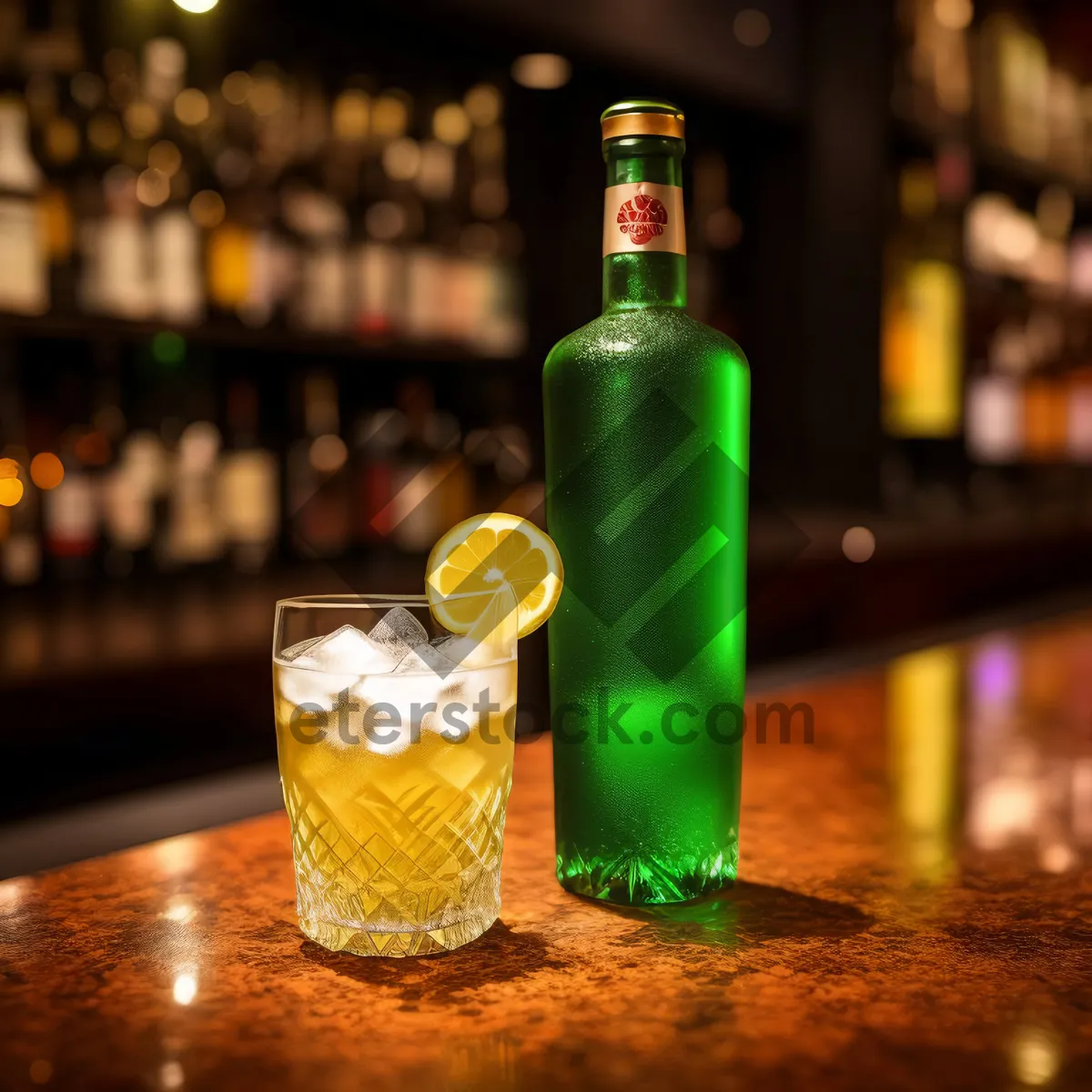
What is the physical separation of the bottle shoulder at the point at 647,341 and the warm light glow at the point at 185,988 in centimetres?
35

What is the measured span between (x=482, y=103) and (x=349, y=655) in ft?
7.83

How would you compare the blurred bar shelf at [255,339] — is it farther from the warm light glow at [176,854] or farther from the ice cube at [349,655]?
the ice cube at [349,655]

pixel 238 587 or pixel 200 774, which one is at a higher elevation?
pixel 238 587

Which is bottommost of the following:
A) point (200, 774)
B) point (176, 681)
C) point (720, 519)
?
point (200, 774)

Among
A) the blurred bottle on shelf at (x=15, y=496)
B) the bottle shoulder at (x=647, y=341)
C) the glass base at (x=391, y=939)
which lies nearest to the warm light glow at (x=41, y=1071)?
the glass base at (x=391, y=939)

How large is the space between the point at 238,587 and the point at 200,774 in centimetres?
38

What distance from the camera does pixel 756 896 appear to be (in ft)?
2.09

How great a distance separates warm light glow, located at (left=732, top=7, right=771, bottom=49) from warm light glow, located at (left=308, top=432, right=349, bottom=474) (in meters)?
1.59

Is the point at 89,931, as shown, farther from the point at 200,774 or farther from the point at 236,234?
the point at 236,234

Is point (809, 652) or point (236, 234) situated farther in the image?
point (809, 652)

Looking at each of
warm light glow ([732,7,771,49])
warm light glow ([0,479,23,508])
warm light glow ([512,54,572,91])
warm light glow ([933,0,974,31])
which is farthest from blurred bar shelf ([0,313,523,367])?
warm light glow ([933,0,974,31])

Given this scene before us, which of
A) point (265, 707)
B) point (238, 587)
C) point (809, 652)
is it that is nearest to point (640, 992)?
point (265, 707)

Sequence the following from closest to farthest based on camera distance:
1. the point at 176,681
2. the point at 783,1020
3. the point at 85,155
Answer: the point at 783,1020 < the point at 176,681 < the point at 85,155

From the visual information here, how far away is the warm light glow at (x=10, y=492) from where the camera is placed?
6.35ft
